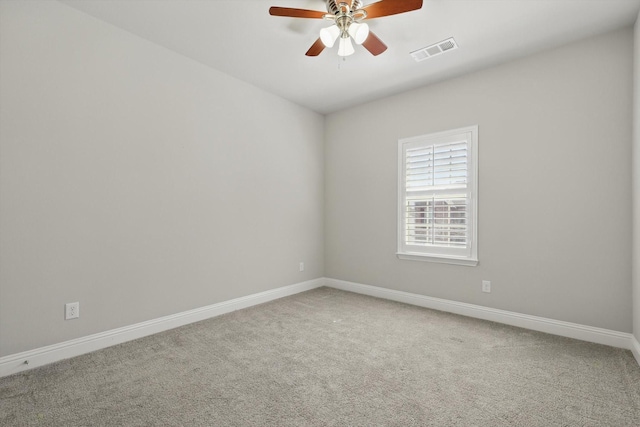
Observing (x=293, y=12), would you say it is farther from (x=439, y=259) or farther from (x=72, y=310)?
(x=439, y=259)

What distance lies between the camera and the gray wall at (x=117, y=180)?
216 cm

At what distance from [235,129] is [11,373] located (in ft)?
9.05

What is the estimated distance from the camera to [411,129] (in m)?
3.79

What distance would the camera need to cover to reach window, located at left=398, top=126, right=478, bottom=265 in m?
3.33

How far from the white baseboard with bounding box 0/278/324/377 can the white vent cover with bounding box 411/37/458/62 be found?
3129 mm

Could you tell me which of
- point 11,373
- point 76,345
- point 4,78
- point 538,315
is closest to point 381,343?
point 538,315

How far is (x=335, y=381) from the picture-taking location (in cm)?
202

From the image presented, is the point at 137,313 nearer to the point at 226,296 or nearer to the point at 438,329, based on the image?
the point at 226,296

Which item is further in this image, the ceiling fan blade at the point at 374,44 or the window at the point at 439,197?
the window at the point at 439,197

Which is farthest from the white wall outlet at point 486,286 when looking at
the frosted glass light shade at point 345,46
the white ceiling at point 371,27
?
the frosted glass light shade at point 345,46

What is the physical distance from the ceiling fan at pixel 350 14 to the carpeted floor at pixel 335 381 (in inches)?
94.0

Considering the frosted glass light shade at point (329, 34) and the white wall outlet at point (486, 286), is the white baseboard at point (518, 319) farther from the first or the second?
the frosted glass light shade at point (329, 34)

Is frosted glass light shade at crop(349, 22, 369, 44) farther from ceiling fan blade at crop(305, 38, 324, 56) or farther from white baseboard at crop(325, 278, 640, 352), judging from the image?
white baseboard at crop(325, 278, 640, 352)

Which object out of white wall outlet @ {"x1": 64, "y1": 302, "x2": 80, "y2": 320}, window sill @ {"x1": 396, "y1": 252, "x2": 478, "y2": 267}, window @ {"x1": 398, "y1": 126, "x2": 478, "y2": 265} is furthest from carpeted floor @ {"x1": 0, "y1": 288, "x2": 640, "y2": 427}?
window @ {"x1": 398, "y1": 126, "x2": 478, "y2": 265}
